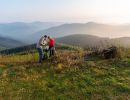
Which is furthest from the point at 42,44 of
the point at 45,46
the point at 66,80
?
the point at 66,80

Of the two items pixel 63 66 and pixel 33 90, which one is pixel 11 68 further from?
pixel 33 90

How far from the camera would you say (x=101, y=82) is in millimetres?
15344

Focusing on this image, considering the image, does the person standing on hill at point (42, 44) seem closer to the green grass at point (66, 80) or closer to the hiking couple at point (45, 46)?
the hiking couple at point (45, 46)

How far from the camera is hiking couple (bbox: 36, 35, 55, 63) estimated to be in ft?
67.5

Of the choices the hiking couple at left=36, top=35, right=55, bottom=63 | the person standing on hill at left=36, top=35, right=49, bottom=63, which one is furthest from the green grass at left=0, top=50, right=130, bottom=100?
the person standing on hill at left=36, top=35, right=49, bottom=63

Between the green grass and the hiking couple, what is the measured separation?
0.75 metres

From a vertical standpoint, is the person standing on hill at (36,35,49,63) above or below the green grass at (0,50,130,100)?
above

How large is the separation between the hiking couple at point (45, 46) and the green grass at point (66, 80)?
0.75m

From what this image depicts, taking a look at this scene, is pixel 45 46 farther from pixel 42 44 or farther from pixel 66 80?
pixel 66 80

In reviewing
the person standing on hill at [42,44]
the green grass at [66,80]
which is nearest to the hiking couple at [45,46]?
the person standing on hill at [42,44]

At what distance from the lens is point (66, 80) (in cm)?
1559

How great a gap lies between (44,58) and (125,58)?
5.53m

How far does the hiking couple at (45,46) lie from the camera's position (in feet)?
67.5

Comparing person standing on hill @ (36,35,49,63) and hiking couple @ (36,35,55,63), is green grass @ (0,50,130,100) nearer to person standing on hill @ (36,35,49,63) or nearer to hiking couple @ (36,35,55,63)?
hiking couple @ (36,35,55,63)
